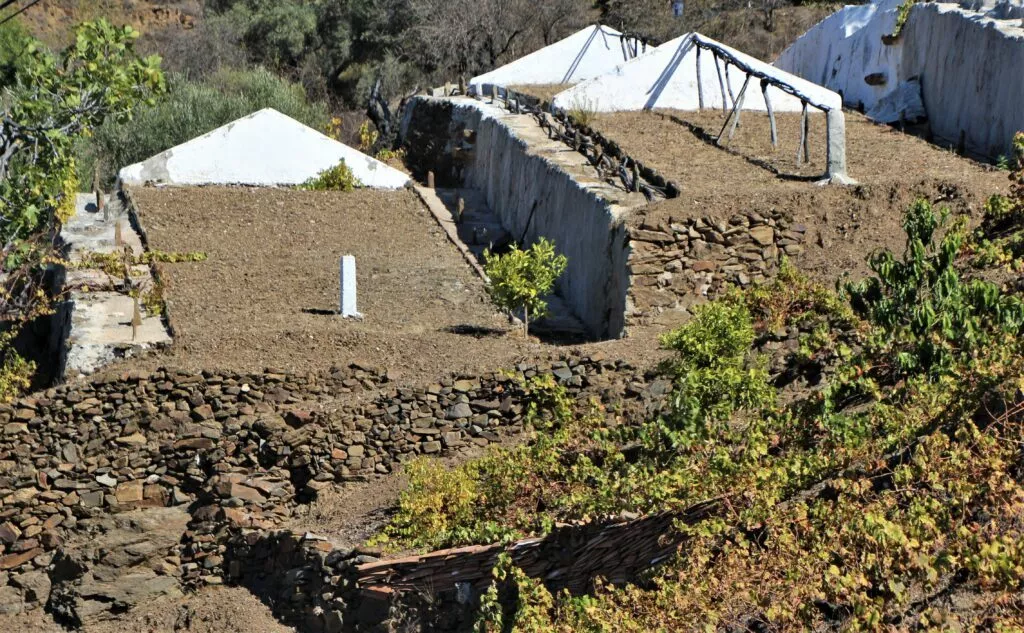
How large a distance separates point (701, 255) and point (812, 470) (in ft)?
19.2

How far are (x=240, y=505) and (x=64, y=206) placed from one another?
3.63 m

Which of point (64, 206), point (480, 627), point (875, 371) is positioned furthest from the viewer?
point (64, 206)

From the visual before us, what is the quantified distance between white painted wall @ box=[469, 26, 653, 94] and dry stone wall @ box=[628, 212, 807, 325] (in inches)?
523

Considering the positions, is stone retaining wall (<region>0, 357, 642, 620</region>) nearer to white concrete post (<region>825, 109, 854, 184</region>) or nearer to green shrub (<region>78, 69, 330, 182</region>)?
white concrete post (<region>825, 109, 854, 184</region>)

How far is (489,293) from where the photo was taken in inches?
628

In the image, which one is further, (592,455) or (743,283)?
(743,283)

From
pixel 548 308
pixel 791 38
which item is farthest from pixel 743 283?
pixel 791 38

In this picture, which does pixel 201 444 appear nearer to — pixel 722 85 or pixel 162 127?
pixel 722 85

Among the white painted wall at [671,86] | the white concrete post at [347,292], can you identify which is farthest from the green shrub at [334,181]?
the white concrete post at [347,292]

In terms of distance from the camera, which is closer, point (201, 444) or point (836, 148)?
point (201, 444)

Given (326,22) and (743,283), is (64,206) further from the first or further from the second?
(326,22)

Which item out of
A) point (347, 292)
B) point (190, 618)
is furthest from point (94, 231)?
point (190, 618)

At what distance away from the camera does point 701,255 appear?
1465cm

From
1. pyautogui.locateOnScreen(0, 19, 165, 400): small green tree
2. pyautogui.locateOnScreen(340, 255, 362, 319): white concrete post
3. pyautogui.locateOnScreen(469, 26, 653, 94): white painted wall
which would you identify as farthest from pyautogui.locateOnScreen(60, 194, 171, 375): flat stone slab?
pyautogui.locateOnScreen(469, 26, 653, 94): white painted wall
